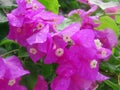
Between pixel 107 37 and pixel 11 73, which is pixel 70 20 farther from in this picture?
pixel 11 73

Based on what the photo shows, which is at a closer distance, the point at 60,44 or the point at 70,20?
the point at 60,44

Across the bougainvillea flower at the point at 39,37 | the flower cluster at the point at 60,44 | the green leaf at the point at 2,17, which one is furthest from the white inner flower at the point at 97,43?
the green leaf at the point at 2,17

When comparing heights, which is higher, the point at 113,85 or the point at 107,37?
the point at 107,37

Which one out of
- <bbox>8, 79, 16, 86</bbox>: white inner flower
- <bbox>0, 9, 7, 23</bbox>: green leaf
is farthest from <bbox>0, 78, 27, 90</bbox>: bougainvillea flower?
<bbox>0, 9, 7, 23</bbox>: green leaf

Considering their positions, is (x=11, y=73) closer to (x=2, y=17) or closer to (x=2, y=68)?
(x=2, y=68)

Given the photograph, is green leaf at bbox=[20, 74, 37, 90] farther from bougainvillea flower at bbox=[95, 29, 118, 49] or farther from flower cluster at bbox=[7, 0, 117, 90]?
bougainvillea flower at bbox=[95, 29, 118, 49]

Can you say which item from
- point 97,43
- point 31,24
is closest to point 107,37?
point 97,43
